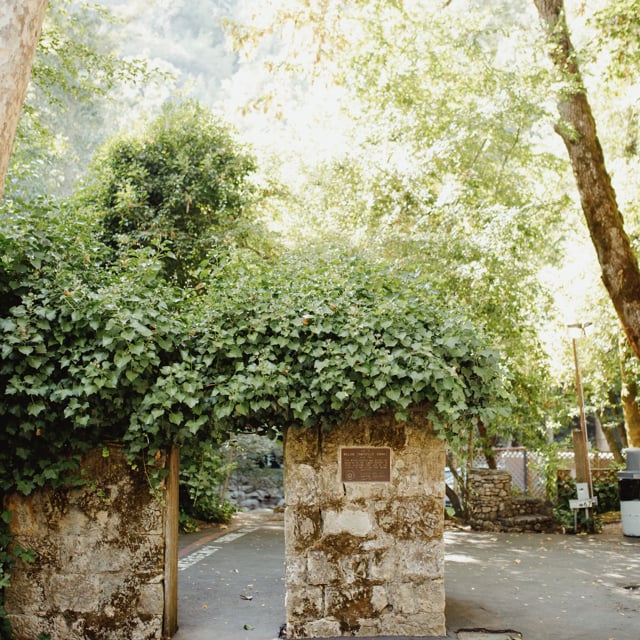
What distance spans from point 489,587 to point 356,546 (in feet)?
8.92

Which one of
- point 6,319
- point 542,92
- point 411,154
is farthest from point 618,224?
point 6,319

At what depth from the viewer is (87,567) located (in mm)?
5645

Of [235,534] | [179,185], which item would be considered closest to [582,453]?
[235,534]

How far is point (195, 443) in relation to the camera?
5.80 meters

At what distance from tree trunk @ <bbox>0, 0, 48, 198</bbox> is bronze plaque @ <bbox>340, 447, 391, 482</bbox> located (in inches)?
129

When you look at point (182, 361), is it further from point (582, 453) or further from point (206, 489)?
point (582, 453)

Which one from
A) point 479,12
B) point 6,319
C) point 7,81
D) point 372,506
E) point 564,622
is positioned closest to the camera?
point 7,81

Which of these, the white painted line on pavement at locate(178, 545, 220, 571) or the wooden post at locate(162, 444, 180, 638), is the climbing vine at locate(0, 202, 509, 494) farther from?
the white painted line on pavement at locate(178, 545, 220, 571)

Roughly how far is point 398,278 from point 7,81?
147 inches

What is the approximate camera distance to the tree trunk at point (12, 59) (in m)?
4.06

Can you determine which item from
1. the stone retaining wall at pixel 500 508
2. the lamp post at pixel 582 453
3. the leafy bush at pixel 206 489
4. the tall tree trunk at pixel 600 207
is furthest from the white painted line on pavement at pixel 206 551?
the tall tree trunk at pixel 600 207

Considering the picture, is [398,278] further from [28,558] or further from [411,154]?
[411,154]

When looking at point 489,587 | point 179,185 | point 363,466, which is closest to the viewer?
point 363,466

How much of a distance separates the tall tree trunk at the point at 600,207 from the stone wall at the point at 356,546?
6510 millimetres
